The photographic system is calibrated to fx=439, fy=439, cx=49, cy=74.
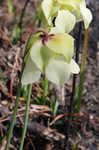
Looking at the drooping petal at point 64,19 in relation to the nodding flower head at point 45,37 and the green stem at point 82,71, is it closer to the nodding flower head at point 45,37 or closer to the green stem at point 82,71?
the nodding flower head at point 45,37

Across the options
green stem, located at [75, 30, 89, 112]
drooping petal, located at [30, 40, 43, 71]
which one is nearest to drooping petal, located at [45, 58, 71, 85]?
drooping petal, located at [30, 40, 43, 71]

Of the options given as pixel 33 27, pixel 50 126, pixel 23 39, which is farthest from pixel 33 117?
pixel 33 27

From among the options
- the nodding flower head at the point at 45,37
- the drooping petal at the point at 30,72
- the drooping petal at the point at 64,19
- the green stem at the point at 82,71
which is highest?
the drooping petal at the point at 64,19

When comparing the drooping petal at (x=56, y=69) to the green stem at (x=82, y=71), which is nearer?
the drooping petal at (x=56, y=69)

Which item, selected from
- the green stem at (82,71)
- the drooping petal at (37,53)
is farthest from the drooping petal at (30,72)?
the green stem at (82,71)

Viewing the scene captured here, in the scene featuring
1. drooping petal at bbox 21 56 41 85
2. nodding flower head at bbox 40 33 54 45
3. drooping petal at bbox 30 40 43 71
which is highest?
nodding flower head at bbox 40 33 54 45

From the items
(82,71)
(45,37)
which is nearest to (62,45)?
(45,37)

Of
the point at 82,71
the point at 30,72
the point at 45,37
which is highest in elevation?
the point at 45,37

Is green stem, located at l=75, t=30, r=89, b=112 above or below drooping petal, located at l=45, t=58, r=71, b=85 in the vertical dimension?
below

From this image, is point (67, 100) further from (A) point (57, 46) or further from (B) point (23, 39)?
(A) point (57, 46)

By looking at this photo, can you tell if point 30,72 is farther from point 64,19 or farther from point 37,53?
point 64,19

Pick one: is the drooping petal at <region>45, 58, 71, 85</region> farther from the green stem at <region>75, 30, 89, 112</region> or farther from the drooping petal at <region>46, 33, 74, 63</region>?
the green stem at <region>75, 30, 89, 112</region>
